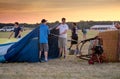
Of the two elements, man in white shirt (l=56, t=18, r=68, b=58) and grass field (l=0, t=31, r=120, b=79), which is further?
man in white shirt (l=56, t=18, r=68, b=58)

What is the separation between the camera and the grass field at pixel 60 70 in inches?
497

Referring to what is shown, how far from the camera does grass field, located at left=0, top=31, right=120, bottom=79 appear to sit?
12617 millimetres

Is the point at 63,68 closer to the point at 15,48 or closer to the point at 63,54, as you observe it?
the point at 15,48

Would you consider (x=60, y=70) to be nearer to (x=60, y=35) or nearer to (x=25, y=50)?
(x=25, y=50)

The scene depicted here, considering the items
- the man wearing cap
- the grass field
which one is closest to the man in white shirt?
the man wearing cap

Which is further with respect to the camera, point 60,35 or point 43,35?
point 60,35

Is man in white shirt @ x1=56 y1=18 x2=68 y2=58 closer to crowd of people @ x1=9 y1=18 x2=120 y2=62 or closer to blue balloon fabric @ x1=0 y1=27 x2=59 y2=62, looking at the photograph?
crowd of people @ x1=9 y1=18 x2=120 y2=62

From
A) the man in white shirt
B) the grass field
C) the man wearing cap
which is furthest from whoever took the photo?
the man in white shirt

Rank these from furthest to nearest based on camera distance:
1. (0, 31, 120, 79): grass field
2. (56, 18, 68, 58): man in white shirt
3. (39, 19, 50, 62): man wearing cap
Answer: (56, 18, 68, 58): man in white shirt
(39, 19, 50, 62): man wearing cap
(0, 31, 120, 79): grass field

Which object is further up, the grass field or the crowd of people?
the crowd of people

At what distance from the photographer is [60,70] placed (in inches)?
552

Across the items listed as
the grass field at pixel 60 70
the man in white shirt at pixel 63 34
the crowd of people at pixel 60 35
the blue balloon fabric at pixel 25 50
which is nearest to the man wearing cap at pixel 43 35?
the crowd of people at pixel 60 35

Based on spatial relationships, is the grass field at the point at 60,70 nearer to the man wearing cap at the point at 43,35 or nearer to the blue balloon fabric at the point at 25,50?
the blue balloon fabric at the point at 25,50

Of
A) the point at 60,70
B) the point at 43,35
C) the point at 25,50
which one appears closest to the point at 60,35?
the point at 43,35
